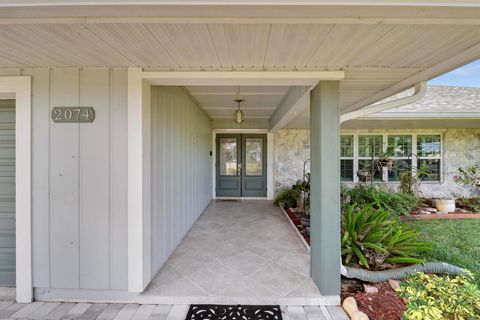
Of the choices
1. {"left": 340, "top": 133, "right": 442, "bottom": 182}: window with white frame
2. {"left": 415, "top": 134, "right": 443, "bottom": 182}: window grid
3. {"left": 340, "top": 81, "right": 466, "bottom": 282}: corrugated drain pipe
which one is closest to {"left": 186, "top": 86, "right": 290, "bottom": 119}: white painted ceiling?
{"left": 340, "top": 81, "right": 466, "bottom": 282}: corrugated drain pipe

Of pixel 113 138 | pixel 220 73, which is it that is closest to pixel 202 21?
pixel 220 73

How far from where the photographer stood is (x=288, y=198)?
6.34m

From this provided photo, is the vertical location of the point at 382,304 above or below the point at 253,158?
below

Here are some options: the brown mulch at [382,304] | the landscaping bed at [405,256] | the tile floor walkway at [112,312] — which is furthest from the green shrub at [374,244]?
the tile floor walkway at [112,312]

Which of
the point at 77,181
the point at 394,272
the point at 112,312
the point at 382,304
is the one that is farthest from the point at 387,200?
the point at 77,181

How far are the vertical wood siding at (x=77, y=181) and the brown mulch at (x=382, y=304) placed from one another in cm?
245

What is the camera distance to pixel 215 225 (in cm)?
455

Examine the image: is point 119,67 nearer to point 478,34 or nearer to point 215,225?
point 478,34

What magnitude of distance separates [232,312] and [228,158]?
5488 mm

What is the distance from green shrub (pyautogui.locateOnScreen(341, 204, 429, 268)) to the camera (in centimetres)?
268

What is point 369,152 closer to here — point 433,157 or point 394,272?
point 433,157

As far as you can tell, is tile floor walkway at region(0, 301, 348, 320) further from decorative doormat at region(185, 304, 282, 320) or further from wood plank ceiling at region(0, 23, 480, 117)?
wood plank ceiling at region(0, 23, 480, 117)

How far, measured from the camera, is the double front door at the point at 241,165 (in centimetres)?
729

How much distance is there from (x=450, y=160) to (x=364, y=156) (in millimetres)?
2418
